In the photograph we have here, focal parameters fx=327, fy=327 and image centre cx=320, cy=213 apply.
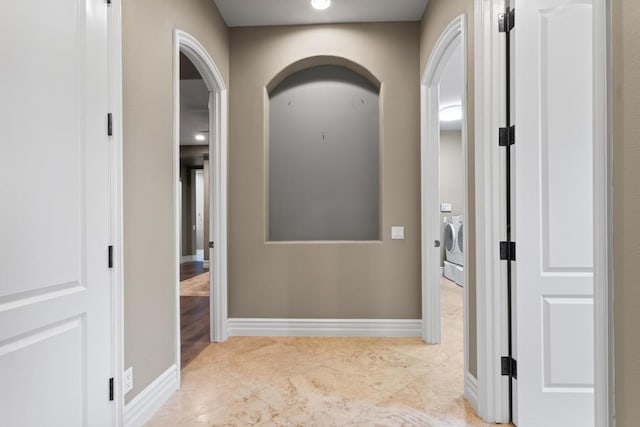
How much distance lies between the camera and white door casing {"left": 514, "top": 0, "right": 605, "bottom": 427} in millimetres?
1681

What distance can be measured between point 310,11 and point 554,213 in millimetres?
2601

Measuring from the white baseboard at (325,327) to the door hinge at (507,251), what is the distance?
1.56 meters

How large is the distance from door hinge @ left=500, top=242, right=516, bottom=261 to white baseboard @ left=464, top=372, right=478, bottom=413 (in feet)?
2.50

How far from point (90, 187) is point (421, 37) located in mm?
3011

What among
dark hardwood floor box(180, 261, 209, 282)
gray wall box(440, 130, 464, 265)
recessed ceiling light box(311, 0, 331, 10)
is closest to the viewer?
recessed ceiling light box(311, 0, 331, 10)

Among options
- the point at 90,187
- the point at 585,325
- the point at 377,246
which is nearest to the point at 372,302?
the point at 377,246

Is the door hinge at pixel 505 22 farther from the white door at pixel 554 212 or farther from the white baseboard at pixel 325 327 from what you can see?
the white baseboard at pixel 325 327

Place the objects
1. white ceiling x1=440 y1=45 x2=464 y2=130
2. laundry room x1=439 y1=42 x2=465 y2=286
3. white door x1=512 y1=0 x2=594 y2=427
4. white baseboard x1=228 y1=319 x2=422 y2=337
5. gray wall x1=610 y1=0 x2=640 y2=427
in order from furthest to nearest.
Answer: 1. laundry room x1=439 y1=42 x2=465 y2=286
2. white ceiling x1=440 y1=45 x2=464 y2=130
3. white baseboard x1=228 y1=319 x2=422 y2=337
4. white door x1=512 y1=0 x2=594 y2=427
5. gray wall x1=610 y1=0 x2=640 y2=427

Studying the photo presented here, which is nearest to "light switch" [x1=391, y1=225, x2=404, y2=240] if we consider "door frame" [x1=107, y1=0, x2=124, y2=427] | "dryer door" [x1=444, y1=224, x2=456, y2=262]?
Result: "door frame" [x1=107, y1=0, x2=124, y2=427]

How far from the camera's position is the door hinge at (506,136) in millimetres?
1760

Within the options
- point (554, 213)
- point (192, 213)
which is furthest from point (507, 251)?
point (192, 213)

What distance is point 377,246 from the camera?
10.5ft

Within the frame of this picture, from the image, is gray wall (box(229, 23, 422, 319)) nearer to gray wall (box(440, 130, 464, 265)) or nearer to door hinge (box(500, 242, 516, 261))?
door hinge (box(500, 242, 516, 261))

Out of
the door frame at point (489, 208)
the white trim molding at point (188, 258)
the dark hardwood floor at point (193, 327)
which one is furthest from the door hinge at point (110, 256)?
the white trim molding at point (188, 258)
